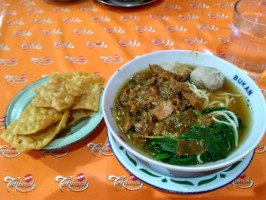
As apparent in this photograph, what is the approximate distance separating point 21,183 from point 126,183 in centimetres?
68

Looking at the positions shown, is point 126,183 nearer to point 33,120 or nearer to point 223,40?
point 33,120

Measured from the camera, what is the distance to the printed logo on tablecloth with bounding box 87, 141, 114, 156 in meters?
1.59

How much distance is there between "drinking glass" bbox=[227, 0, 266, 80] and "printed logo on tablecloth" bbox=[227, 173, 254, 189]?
3.51 feet

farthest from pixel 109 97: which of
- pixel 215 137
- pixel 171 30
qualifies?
pixel 171 30

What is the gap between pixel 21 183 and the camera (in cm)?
142

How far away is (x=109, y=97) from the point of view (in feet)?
5.31

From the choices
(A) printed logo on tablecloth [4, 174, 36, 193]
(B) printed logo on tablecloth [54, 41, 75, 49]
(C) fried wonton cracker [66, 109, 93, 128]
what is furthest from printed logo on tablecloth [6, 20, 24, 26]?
(A) printed logo on tablecloth [4, 174, 36, 193]

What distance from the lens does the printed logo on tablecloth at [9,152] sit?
5.19 feet

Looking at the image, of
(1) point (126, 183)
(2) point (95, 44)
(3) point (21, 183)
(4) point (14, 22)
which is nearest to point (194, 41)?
(2) point (95, 44)

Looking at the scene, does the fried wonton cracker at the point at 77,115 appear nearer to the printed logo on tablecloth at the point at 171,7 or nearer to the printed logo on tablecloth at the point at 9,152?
the printed logo on tablecloth at the point at 9,152

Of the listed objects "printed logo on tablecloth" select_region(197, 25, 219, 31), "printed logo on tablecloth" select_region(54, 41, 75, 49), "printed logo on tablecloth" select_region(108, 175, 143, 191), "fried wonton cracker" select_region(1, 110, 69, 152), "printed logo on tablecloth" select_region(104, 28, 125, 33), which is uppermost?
"printed logo on tablecloth" select_region(197, 25, 219, 31)

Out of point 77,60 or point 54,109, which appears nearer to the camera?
point 54,109

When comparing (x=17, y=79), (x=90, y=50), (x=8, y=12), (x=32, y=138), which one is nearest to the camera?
(x=32, y=138)

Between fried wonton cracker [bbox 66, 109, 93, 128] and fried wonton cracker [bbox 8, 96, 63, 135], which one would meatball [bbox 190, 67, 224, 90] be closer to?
fried wonton cracker [bbox 66, 109, 93, 128]
